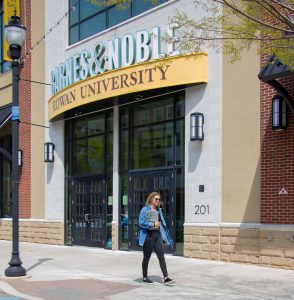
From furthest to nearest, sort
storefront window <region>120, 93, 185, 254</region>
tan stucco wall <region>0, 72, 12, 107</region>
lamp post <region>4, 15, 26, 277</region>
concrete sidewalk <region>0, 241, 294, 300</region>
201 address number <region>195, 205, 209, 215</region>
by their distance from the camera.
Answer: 1. tan stucco wall <region>0, 72, 12, 107</region>
2. storefront window <region>120, 93, 185, 254</region>
3. 201 address number <region>195, 205, 209, 215</region>
4. lamp post <region>4, 15, 26, 277</region>
5. concrete sidewalk <region>0, 241, 294, 300</region>

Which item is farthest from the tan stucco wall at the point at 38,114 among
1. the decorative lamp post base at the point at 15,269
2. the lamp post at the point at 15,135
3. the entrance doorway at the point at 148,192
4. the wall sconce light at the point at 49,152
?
the decorative lamp post base at the point at 15,269

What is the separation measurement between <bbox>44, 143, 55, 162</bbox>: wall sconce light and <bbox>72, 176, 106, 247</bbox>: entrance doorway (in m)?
1.27

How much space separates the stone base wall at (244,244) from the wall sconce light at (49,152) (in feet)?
21.7

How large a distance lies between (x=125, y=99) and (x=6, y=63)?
8.85 metres

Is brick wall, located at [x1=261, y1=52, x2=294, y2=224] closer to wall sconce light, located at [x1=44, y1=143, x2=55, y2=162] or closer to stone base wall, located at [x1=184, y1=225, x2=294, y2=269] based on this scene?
stone base wall, located at [x1=184, y1=225, x2=294, y2=269]

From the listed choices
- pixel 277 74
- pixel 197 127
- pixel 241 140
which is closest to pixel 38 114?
pixel 197 127

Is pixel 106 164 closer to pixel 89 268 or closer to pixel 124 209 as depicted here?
pixel 124 209

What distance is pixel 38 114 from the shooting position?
64.3 feet

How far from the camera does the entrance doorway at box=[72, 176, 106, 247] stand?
1677cm

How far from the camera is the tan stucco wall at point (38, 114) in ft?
63.5

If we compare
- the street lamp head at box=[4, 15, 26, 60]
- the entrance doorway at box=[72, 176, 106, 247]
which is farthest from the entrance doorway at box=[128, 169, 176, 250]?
the street lamp head at box=[4, 15, 26, 60]

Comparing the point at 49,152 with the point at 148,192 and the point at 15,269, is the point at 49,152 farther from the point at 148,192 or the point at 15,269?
the point at 15,269

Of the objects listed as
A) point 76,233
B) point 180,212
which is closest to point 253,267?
point 180,212

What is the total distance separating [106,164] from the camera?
658 inches
